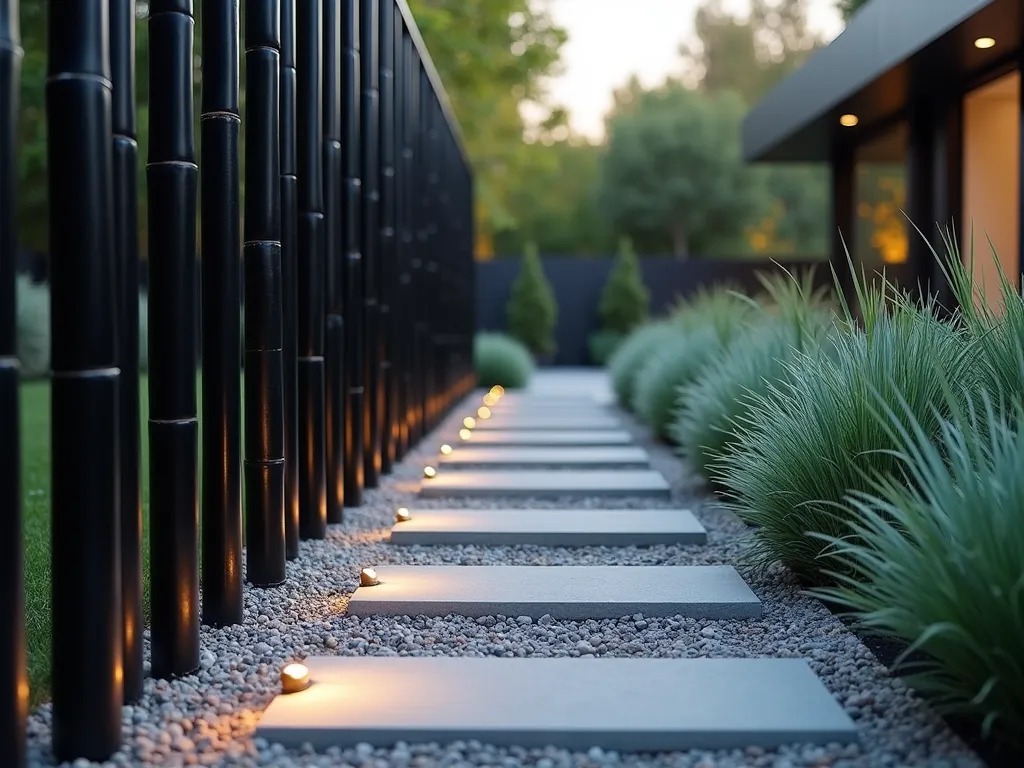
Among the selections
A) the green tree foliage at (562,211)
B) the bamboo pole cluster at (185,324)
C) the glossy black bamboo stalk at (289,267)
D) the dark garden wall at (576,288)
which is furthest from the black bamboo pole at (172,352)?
the green tree foliage at (562,211)

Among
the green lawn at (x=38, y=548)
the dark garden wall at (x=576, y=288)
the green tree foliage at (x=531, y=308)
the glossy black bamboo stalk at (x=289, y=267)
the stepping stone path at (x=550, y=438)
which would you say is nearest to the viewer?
the green lawn at (x=38, y=548)

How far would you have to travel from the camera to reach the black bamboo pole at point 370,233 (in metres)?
4.95

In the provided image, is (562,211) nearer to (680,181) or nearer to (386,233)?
(680,181)

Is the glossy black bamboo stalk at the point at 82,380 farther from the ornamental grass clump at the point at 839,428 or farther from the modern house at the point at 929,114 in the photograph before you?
the modern house at the point at 929,114

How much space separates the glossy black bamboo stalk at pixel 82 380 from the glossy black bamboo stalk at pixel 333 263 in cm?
225

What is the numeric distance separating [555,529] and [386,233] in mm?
2349

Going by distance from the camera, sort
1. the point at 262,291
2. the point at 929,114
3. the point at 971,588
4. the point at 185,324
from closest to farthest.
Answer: the point at 971,588, the point at 185,324, the point at 262,291, the point at 929,114

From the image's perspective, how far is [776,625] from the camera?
2.82m

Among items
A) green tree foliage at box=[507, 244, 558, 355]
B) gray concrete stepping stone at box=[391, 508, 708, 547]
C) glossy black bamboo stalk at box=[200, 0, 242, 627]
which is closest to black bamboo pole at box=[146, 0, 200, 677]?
glossy black bamboo stalk at box=[200, 0, 242, 627]

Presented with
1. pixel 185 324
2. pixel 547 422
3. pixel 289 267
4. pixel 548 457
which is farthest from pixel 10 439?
pixel 547 422

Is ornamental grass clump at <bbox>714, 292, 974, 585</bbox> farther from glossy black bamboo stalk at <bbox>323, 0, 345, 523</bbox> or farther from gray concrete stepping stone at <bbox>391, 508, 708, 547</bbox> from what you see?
glossy black bamboo stalk at <bbox>323, 0, 345, 523</bbox>

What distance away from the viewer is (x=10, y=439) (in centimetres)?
175

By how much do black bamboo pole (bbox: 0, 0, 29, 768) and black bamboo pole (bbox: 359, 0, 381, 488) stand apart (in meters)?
3.27

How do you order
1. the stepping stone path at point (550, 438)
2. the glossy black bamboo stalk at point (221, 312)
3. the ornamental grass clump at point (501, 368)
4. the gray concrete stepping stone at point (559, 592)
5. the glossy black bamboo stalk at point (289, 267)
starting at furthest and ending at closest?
1. the ornamental grass clump at point (501, 368)
2. the stepping stone path at point (550, 438)
3. the glossy black bamboo stalk at point (289, 267)
4. the gray concrete stepping stone at point (559, 592)
5. the glossy black bamboo stalk at point (221, 312)
